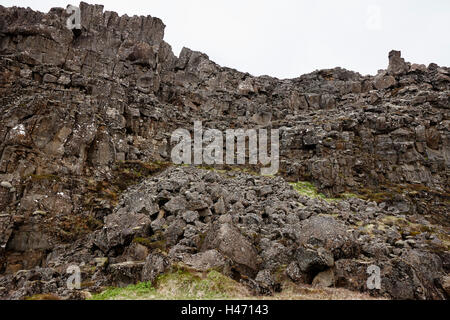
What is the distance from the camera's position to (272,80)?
44531 millimetres

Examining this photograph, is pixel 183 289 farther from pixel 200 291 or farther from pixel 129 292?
pixel 129 292

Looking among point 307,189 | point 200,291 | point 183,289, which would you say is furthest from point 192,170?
point 200,291

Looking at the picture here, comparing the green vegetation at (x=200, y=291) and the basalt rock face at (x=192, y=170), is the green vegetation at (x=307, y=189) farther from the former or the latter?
the green vegetation at (x=200, y=291)

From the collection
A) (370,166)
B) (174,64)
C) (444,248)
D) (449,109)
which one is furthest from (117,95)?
(449,109)

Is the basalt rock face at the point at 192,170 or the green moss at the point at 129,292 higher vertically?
the basalt rock face at the point at 192,170

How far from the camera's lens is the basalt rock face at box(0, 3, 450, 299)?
43.9ft

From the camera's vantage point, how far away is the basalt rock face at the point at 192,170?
1338 centimetres

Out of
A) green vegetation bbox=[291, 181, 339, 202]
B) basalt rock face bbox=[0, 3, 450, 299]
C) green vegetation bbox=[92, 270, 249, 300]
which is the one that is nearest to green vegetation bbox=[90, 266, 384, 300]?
green vegetation bbox=[92, 270, 249, 300]

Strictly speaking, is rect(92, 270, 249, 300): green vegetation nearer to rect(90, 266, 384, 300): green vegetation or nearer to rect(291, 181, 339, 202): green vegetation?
rect(90, 266, 384, 300): green vegetation

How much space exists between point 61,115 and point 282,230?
70.6 feet

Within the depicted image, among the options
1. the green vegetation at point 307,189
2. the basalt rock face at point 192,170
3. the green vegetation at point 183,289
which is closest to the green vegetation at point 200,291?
the green vegetation at point 183,289

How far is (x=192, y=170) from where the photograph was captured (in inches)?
966

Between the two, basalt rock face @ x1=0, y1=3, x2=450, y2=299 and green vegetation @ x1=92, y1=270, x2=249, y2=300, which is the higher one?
basalt rock face @ x1=0, y1=3, x2=450, y2=299
